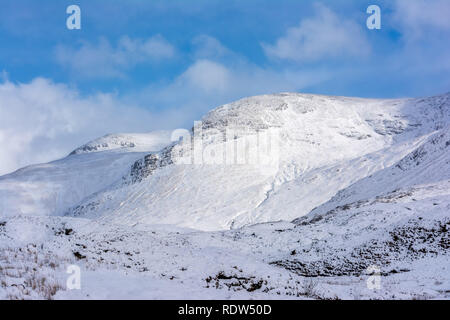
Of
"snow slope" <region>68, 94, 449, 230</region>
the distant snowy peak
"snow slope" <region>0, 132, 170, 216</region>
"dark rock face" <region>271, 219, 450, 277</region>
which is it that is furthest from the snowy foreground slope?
the distant snowy peak

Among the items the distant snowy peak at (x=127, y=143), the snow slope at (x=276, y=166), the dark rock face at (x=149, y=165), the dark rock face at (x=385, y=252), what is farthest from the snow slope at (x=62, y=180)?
the dark rock face at (x=385, y=252)

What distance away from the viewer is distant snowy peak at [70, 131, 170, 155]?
137650 mm

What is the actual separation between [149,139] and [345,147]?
78.7m

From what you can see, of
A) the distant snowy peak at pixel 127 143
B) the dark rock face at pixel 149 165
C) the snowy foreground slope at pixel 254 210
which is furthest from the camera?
the distant snowy peak at pixel 127 143

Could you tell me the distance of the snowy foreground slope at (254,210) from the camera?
14.6m

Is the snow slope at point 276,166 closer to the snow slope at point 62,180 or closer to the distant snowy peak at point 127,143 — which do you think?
the snow slope at point 62,180

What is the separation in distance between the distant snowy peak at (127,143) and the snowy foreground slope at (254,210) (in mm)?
745

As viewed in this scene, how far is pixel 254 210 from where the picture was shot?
233ft

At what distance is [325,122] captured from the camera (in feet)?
340

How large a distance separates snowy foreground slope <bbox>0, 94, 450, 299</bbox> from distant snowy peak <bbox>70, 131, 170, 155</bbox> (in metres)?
0.74

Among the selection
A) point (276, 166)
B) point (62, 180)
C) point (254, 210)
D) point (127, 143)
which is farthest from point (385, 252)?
point (127, 143)

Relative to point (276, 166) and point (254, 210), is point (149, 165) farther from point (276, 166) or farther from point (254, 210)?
point (254, 210)

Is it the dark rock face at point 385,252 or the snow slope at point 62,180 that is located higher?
the snow slope at point 62,180

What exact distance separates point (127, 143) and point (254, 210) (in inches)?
3259
